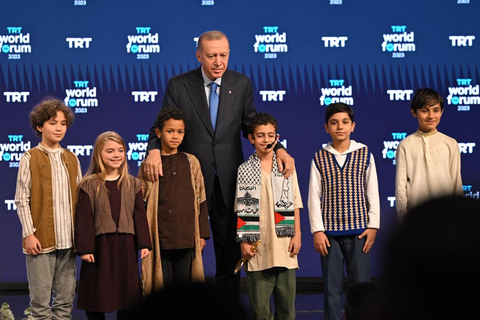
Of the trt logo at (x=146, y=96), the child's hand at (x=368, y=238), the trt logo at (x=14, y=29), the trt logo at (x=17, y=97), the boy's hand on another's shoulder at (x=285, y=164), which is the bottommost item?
the child's hand at (x=368, y=238)

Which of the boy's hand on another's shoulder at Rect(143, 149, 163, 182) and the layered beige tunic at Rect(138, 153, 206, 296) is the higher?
the boy's hand on another's shoulder at Rect(143, 149, 163, 182)

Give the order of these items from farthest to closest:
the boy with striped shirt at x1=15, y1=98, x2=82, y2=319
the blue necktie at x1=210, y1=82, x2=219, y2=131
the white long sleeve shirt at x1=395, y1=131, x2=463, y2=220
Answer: the white long sleeve shirt at x1=395, y1=131, x2=463, y2=220, the blue necktie at x1=210, y1=82, x2=219, y2=131, the boy with striped shirt at x1=15, y1=98, x2=82, y2=319

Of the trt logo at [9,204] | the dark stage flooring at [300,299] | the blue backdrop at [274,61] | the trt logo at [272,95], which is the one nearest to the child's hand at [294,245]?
the dark stage flooring at [300,299]

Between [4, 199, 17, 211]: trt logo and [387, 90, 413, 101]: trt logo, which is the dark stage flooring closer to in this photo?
[4, 199, 17, 211]: trt logo

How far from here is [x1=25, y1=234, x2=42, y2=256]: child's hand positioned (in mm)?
3736

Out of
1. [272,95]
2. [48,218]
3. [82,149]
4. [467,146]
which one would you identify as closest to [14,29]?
[82,149]

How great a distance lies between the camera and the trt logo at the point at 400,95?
5.86 metres

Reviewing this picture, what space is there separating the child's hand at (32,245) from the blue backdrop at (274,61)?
2.12 meters

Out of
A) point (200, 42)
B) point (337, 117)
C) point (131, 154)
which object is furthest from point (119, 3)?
point (337, 117)

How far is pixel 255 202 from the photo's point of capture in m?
3.80

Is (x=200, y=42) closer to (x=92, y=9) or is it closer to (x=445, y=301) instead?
(x=92, y=9)

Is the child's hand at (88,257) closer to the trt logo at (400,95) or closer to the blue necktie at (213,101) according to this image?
the blue necktie at (213,101)

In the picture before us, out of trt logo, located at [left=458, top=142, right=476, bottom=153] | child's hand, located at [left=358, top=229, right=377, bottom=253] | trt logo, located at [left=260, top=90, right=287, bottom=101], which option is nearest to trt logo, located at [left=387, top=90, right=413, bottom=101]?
trt logo, located at [left=458, top=142, right=476, bottom=153]

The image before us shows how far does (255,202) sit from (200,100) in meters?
0.69
